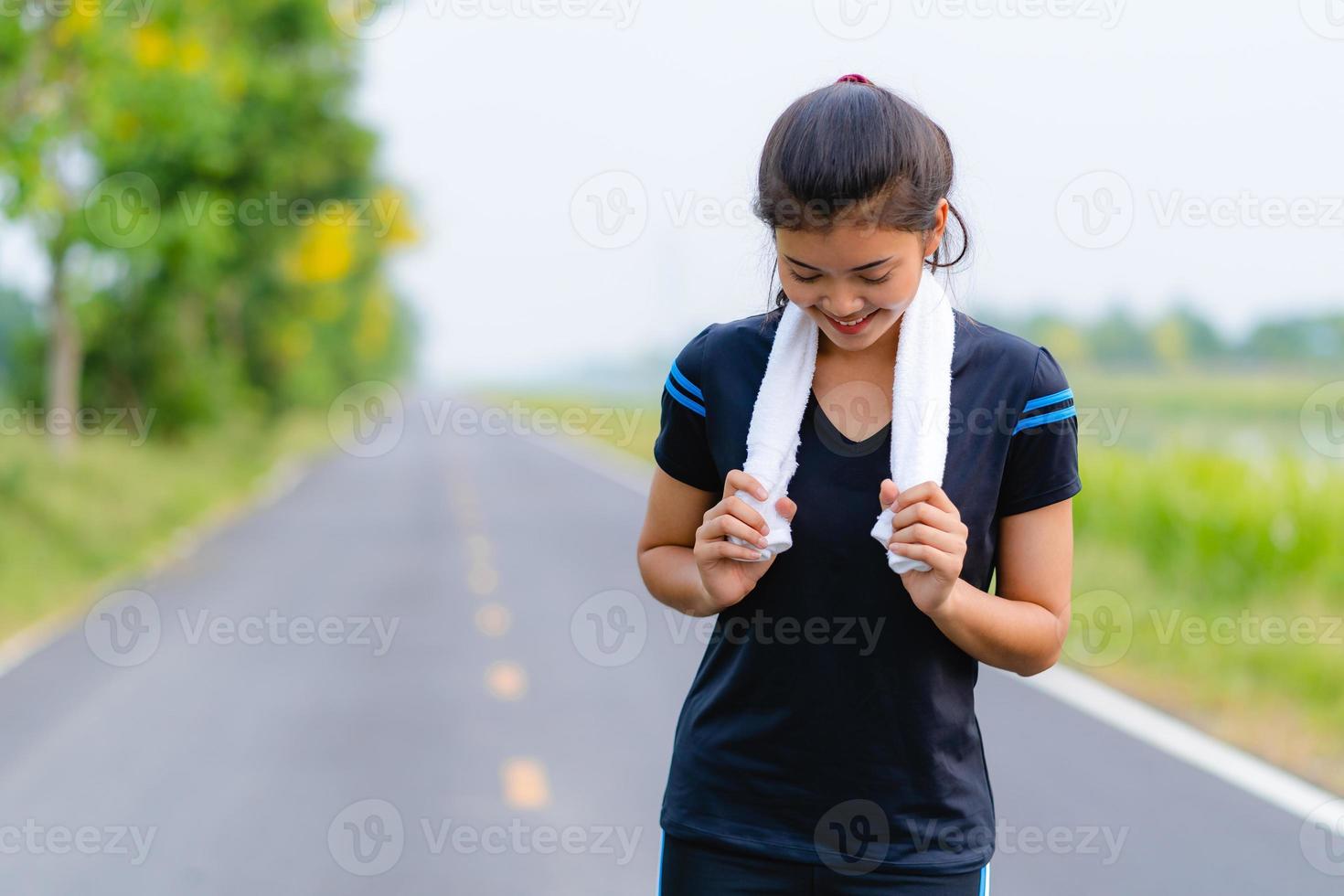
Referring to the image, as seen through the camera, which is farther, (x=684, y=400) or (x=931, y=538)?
(x=684, y=400)

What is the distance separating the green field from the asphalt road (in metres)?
0.77

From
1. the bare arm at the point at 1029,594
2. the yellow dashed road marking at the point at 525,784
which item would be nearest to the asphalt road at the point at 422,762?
the yellow dashed road marking at the point at 525,784

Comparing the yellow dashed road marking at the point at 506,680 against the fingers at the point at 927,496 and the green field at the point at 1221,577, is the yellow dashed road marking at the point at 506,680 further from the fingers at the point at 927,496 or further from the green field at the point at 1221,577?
the fingers at the point at 927,496

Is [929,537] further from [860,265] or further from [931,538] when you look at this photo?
[860,265]

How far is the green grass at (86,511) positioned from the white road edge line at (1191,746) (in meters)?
7.44

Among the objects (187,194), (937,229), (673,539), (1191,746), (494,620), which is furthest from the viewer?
(187,194)

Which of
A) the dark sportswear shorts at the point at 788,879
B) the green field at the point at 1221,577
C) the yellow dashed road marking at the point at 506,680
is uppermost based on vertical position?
the dark sportswear shorts at the point at 788,879

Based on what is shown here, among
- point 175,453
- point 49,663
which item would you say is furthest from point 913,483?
point 175,453

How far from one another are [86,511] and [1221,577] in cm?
1110

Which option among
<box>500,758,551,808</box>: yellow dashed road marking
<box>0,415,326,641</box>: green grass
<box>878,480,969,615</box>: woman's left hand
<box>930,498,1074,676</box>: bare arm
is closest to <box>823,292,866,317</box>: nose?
<box>878,480,969,615</box>: woman's left hand

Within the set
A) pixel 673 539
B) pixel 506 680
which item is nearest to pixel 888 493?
pixel 673 539

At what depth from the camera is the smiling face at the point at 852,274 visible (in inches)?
75.1

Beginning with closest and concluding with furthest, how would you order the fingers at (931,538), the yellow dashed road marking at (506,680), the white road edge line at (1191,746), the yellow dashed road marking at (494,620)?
the fingers at (931,538), the white road edge line at (1191,746), the yellow dashed road marking at (506,680), the yellow dashed road marking at (494,620)

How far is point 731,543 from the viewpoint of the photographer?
1.92 metres
